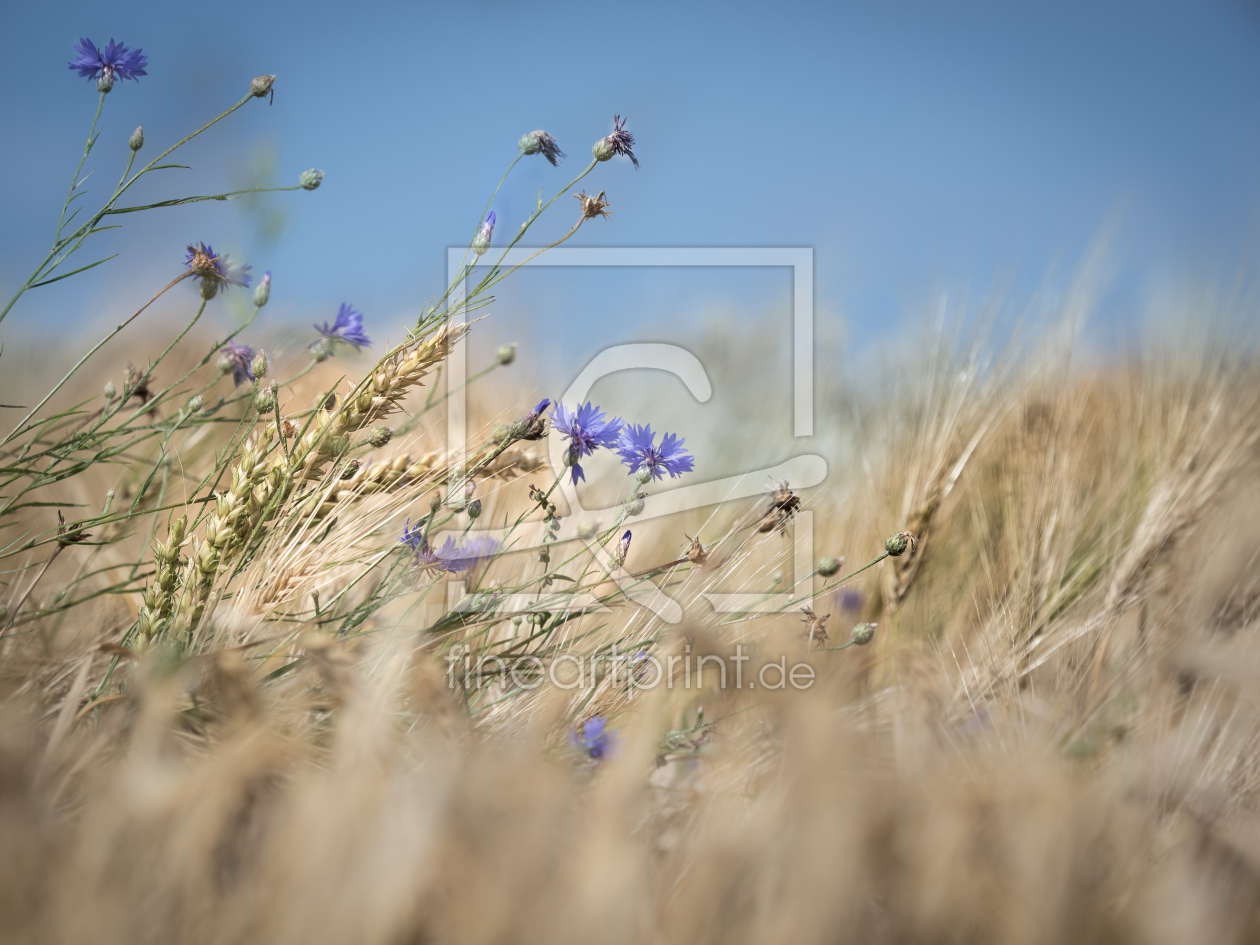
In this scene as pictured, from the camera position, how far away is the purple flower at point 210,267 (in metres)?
0.87

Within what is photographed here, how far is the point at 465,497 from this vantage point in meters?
0.81

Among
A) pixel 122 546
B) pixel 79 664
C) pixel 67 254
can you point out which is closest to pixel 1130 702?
pixel 79 664

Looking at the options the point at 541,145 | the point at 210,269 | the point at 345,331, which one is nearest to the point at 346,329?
the point at 345,331

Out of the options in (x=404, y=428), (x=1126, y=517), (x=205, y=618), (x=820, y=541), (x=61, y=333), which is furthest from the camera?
(x=61, y=333)

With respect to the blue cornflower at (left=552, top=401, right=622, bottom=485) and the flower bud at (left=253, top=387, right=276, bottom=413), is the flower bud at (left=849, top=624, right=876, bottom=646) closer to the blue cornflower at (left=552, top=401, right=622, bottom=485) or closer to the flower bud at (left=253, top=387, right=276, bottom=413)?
the blue cornflower at (left=552, top=401, right=622, bottom=485)

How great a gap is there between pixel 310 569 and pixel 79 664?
7.4 inches

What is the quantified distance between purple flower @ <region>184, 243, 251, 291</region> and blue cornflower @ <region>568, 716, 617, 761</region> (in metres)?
0.68

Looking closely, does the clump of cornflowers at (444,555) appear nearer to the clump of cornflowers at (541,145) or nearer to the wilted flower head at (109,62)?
the clump of cornflowers at (541,145)

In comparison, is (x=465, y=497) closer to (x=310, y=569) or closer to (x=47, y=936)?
(x=310, y=569)

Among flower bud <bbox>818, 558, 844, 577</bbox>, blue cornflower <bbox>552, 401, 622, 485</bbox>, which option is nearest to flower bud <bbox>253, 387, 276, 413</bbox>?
blue cornflower <bbox>552, 401, 622, 485</bbox>

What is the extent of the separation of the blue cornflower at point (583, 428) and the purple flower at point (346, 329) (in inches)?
11.6

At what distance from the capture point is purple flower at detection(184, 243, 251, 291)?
870mm

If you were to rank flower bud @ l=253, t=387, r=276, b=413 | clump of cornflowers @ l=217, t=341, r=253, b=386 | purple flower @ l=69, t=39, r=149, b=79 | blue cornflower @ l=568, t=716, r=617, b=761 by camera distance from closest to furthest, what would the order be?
blue cornflower @ l=568, t=716, r=617, b=761 < flower bud @ l=253, t=387, r=276, b=413 < purple flower @ l=69, t=39, r=149, b=79 < clump of cornflowers @ l=217, t=341, r=253, b=386

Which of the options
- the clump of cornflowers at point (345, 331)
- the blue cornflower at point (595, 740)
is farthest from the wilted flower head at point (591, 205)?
the blue cornflower at point (595, 740)
